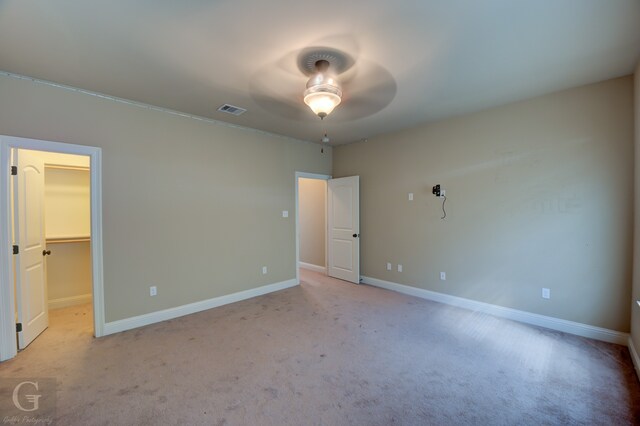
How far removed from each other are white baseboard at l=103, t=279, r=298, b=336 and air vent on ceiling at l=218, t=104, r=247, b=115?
8.60 ft

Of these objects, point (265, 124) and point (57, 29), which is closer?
point (57, 29)

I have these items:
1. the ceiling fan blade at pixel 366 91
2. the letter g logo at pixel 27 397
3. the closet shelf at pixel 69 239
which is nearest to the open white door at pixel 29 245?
the closet shelf at pixel 69 239

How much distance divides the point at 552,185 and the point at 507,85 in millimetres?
1262

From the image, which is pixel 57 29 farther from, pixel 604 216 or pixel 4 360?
pixel 604 216

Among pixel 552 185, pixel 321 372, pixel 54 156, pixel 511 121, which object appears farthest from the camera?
pixel 54 156

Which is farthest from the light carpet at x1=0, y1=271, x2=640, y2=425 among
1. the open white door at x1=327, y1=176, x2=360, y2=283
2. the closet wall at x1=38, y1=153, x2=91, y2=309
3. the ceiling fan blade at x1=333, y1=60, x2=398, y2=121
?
the ceiling fan blade at x1=333, y1=60, x2=398, y2=121

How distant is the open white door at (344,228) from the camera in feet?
17.4

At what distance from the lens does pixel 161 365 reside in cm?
256

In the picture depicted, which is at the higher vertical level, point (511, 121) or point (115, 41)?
point (115, 41)

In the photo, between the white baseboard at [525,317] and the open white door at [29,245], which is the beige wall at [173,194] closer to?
the open white door at [29,245]

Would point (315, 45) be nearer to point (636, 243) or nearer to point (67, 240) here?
point (636, 243)

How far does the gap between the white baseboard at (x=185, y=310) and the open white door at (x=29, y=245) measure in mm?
701

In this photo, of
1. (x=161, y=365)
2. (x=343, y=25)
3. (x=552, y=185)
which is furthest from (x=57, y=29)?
(x=552, y=185)

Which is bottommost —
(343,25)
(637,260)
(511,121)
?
(637,260)
